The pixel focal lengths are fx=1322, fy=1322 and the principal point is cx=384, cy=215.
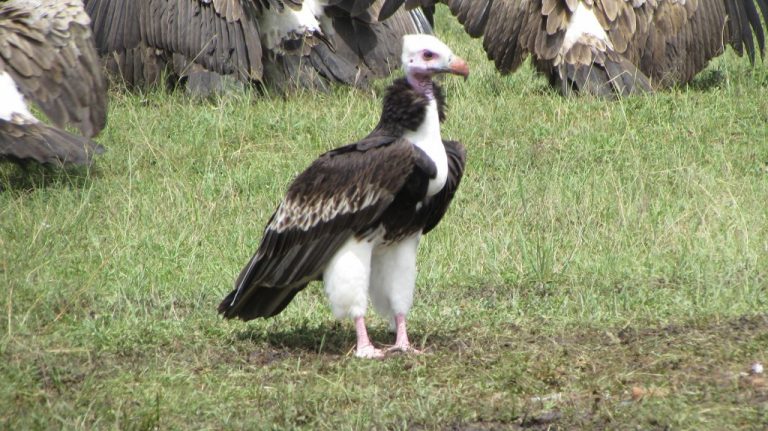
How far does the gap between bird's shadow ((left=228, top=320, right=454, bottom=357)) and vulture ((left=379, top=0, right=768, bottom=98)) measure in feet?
13.4

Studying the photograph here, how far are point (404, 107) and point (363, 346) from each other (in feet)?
2.90

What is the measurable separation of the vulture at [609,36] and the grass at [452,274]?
252 mm

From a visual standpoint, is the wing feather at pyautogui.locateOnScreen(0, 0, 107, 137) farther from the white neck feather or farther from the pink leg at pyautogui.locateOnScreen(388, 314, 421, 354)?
the white neck feather

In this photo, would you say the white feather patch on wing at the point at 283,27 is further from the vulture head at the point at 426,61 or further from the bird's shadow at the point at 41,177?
the vulture head at the point at 426,61

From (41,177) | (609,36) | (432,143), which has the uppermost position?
(432,143)

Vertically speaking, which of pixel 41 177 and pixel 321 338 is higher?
pixel 321 338

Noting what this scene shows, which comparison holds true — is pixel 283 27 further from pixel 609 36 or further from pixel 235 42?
pixel 609 36

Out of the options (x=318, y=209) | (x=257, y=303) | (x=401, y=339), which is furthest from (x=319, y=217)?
(x=401, y=339)

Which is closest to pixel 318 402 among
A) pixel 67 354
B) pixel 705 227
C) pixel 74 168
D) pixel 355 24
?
pixel 67 354

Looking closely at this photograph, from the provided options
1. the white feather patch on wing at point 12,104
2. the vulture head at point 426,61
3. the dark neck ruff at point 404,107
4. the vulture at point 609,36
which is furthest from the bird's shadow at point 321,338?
the vulture at point 609,36

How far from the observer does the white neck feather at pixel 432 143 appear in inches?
180

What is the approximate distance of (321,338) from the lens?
5105 millimetres

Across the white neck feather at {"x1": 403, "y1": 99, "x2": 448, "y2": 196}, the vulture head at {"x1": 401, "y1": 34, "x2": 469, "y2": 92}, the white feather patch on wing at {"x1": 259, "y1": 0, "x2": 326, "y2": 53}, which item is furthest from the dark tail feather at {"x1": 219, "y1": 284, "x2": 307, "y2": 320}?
the white feather patch on wing at {"x1": 259, "y1": 0, "x2": 326, "y2": 53}

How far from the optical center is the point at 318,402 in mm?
4215
